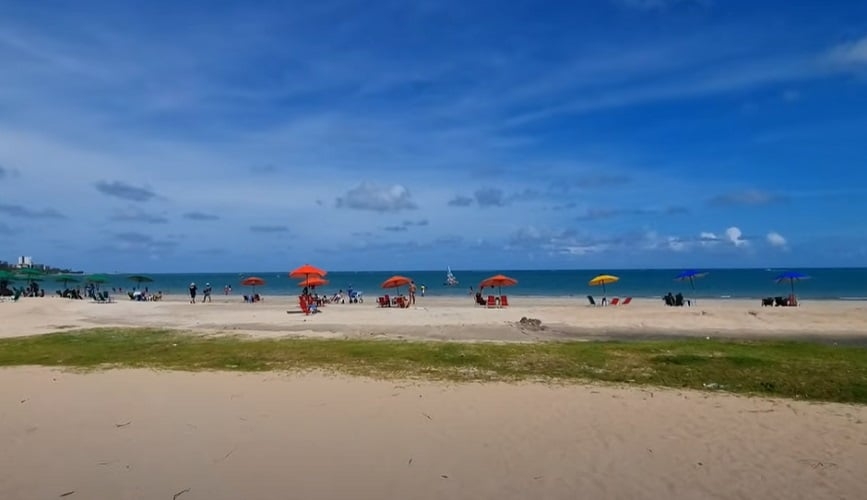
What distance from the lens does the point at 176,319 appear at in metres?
29.9

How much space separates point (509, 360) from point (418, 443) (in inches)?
255

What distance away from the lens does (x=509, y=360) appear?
13.9 metres

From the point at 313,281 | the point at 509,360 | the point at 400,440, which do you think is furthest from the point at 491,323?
the point at 400,440

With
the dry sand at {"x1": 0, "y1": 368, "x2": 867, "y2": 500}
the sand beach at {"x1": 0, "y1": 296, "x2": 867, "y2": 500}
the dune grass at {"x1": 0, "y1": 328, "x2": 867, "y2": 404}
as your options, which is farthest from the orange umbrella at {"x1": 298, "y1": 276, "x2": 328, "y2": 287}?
the dry sand at {"x1": 0, "y1": 368, "x2": 867, "y2": 500}

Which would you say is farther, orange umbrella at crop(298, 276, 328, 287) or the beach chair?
orange umbrella at crop(298, 276, 328, 287)

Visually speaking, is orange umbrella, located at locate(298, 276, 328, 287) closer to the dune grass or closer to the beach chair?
the beach chair

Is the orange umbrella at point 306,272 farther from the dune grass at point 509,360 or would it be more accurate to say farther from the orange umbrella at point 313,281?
the dune grass at point 509,360

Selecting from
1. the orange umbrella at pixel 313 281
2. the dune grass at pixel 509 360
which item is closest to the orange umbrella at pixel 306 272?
the orange umbrella at pixel 313 281

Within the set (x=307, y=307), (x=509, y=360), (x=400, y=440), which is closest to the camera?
(x=400, y=440)

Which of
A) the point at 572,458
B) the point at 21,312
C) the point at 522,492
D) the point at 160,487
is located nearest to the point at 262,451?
the point at 160,487

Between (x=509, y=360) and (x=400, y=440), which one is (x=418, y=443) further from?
(x=509, y=360)

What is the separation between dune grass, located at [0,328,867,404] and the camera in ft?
37.1

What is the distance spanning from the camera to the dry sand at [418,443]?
6254mm

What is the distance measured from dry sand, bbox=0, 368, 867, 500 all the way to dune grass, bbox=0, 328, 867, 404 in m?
1.25
